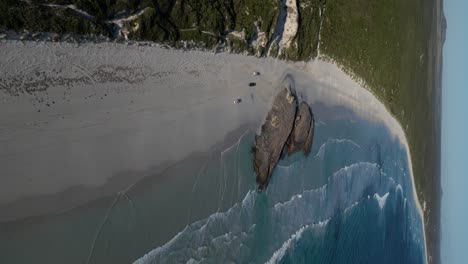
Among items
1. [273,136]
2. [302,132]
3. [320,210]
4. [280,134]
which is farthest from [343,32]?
[320,210]

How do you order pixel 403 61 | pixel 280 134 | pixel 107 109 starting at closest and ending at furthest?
pixel 107 109 < pixel 280 134 < pixel 403 61

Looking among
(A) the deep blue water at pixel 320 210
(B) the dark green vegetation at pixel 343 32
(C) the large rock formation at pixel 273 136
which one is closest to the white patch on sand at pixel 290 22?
(B) the dark green vegetation at pixel 343 32

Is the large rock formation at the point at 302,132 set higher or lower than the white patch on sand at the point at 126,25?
lower

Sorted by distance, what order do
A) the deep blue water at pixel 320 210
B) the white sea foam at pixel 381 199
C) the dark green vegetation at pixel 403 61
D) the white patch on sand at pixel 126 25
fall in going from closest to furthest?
the white patch on sand at pixel 126 25, the deep blue water at pixel 320 210, the dark green vegetation at pixel 403 61, the white sea foam at pixel 381 199

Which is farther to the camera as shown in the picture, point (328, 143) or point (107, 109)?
point (328, 143)

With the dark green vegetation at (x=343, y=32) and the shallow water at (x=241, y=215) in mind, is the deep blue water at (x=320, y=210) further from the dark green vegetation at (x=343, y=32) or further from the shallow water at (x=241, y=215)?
the dark green vegetation at (x=343, y=32)

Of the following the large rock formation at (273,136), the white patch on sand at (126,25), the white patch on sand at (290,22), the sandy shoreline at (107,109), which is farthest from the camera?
the white patch on sand at (290,22)

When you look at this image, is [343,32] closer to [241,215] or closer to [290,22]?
[290,22]
